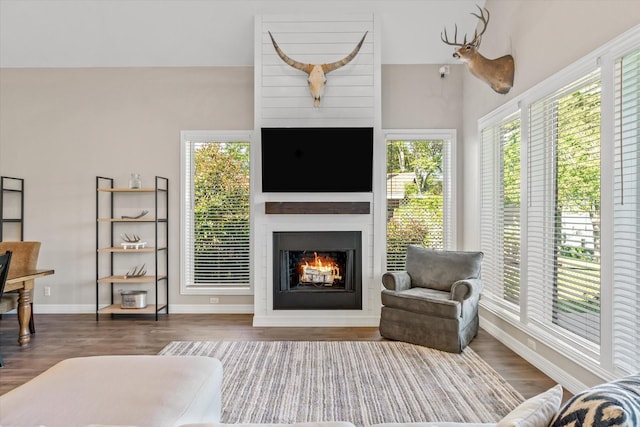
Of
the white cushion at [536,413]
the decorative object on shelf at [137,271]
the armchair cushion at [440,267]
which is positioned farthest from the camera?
the decorative object on shelf at [137,271]

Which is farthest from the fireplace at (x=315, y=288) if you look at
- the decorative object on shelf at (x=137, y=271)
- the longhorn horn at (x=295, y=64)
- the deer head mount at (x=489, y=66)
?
the deer head mount at (x=489, y=66)

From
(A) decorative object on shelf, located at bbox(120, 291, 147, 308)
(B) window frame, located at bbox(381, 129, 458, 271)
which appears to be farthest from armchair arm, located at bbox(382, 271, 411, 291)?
(A) decorative object on shelf, located at bbox(120, 291, 147, 308)

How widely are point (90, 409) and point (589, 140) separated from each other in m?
3.29

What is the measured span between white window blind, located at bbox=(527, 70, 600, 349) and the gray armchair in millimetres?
589

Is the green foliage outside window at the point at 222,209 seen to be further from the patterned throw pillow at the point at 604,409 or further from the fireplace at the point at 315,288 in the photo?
the patterned throw pillow at the point at 604,409

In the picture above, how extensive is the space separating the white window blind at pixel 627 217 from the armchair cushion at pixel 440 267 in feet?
5.42

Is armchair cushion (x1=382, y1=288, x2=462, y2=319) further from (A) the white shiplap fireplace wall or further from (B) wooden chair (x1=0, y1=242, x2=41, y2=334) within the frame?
(B) wooden chair (x1=0, y1=242, x2=41, y2=334)

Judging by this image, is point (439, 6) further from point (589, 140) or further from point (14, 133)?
point (14, 133)

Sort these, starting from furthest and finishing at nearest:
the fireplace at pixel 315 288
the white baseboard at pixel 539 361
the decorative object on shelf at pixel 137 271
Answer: the decorative object on shelf at pixel 137 271
the fireplace at pixel 315 288
the white baseboard at pixel 539 361

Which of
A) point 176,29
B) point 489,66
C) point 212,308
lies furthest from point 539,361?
point 176,29

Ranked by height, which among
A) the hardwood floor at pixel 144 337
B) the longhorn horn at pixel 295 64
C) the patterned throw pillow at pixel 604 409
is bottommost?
the hardwood floor at pixel 144 337

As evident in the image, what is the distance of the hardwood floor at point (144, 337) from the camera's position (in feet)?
10.6

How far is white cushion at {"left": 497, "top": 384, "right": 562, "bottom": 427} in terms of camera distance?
97cm

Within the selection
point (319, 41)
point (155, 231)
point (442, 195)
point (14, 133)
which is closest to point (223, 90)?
point (319, 41)
